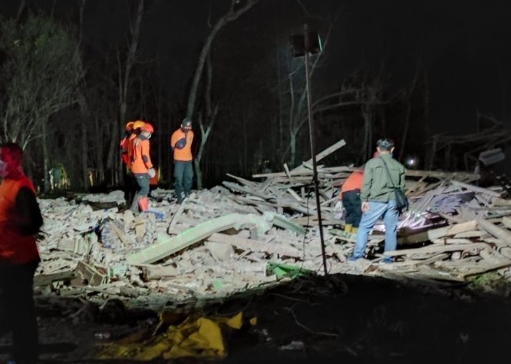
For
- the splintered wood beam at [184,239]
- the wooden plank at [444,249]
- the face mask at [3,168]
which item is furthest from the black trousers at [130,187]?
the face mask at [3,168]

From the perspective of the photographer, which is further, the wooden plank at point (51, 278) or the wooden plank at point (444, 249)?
the wooden plank at point (444, 249)

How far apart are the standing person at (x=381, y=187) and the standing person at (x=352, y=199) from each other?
1.71 meters

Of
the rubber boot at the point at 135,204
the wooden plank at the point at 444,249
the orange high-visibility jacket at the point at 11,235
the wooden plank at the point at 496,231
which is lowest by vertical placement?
the wooden plank at the point at 444,249

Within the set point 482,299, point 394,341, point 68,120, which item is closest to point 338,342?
point 394,341

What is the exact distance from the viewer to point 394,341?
5395 mm

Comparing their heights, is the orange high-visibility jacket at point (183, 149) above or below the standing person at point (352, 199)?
above

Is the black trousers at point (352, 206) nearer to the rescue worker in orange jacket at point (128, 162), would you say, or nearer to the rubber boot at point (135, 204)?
the rubber boot at point (135, 204)

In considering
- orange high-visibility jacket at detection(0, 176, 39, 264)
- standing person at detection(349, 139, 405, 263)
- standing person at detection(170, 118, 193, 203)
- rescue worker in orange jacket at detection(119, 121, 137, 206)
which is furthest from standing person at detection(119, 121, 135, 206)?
orange high-visibility jacket at detection(0, 176, 39, 264)

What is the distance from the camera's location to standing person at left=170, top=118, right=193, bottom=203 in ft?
43.4

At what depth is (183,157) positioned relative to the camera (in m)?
13.3

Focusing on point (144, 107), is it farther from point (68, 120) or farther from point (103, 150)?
point (68, 120)

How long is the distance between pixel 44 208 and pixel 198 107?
26.1 metres

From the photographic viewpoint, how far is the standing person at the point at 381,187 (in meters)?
9.00

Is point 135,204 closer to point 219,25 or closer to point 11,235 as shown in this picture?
point 11,235
